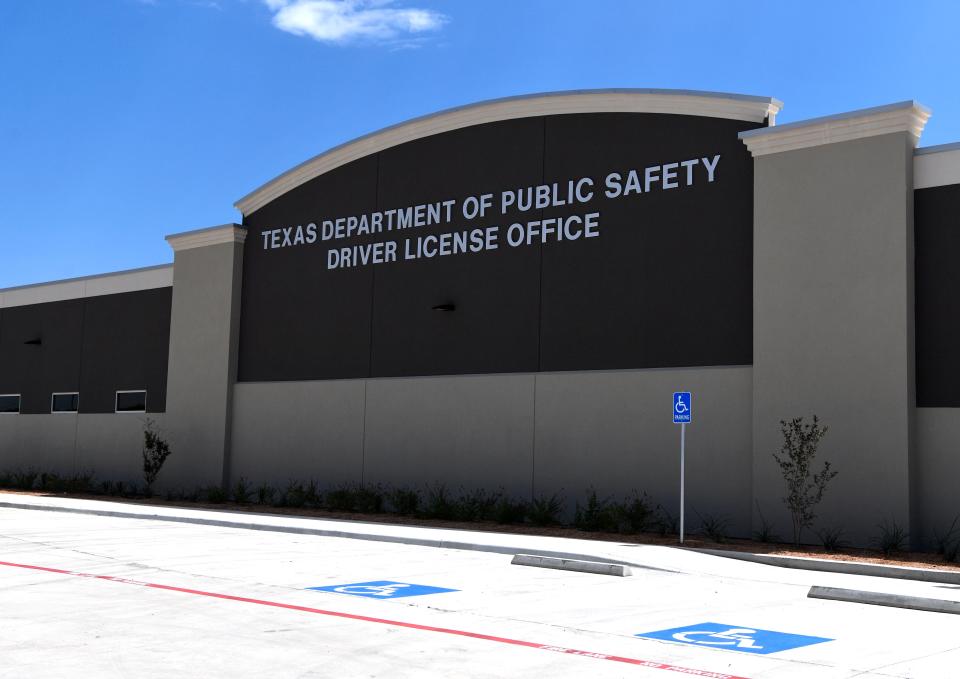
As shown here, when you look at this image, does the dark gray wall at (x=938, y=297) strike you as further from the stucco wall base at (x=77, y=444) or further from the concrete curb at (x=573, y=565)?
the stucco wall base at (x=77, y=444)

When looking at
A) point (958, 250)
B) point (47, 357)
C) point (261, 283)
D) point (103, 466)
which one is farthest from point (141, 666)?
point (47, 357)

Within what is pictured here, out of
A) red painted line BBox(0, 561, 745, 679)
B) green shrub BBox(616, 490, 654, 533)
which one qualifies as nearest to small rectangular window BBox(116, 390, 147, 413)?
green shrub BBox(616, 490, 654, 533)

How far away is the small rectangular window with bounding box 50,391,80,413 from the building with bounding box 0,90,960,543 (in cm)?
38

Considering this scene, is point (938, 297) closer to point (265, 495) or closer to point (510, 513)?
point (510, 513)

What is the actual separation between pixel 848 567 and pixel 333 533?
9.47 metres

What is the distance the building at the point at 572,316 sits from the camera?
62.9ft

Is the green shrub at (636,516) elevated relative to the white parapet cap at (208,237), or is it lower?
lower

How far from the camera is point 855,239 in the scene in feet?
64.2

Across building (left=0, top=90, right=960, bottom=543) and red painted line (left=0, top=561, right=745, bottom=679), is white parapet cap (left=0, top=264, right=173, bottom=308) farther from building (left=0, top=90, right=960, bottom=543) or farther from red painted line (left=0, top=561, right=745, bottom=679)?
red painted line (left=0, top=561, right=745, bottom=679)

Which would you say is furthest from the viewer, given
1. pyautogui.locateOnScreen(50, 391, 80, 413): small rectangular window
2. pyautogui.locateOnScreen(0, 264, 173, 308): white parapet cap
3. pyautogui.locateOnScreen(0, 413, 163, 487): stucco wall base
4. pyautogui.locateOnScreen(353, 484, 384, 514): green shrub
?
pyautogui.locateOnScreen(50, 391, 80, 413): small rectangular window

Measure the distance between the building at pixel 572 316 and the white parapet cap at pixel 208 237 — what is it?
0.23ft

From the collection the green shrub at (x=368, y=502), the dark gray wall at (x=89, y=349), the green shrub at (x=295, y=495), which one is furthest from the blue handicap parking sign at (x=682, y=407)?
the dark gray wall at (x=89, y=349)

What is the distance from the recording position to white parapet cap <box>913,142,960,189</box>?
62.1ft

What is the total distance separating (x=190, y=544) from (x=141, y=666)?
33.9 ft
